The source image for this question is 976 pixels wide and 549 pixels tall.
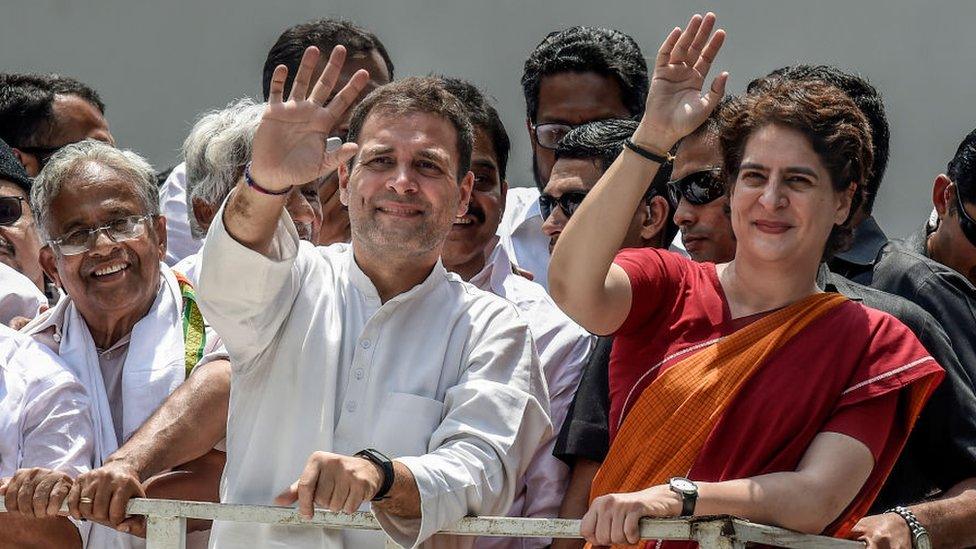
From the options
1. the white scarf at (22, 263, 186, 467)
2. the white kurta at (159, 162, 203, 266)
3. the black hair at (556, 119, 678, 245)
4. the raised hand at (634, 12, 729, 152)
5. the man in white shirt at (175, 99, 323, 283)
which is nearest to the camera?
the raised hand at (634, 12, 729, 152)

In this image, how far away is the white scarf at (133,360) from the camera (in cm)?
403

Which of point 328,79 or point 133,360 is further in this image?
point 133,360

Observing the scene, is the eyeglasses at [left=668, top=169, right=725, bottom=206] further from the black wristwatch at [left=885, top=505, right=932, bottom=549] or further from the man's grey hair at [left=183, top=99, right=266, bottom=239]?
the man's grey hair at [left=183, top=99, right=266, bottom=239]

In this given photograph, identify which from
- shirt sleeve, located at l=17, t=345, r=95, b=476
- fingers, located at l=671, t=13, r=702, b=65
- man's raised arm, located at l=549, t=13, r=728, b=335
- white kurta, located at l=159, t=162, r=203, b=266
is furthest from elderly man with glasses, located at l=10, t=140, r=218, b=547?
fingers, located at l=671, t=13, r=702, b=65

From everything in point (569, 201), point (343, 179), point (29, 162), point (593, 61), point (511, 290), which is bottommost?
point (29, 162)

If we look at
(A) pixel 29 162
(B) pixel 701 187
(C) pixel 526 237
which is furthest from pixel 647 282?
(A) pixel 29 162

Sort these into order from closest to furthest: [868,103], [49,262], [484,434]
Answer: [484,434], [868,103], [49,262]

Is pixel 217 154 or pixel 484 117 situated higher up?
pixel 484 117

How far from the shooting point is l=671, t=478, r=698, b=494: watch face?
3035 millimetres

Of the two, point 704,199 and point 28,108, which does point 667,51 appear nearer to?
point 704,199

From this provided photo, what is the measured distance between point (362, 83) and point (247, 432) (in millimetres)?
796

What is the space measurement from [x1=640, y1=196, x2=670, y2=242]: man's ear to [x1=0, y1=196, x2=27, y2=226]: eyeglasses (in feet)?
6.39

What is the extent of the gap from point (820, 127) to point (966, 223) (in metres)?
1.09

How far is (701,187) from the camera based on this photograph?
13.5 ft
